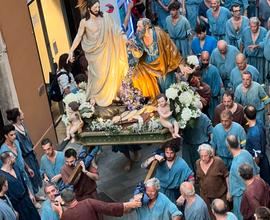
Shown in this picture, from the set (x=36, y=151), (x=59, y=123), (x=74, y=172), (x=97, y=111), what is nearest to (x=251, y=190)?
(x=74, y=172)

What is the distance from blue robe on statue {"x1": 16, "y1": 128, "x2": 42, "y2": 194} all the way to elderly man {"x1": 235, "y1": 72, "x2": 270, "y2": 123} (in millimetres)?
3833

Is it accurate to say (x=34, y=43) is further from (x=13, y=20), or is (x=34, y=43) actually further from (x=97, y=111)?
(x=97, y=111)

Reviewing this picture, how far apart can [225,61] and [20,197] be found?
503cm

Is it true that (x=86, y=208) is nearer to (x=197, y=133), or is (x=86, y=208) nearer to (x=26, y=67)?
(x=197, y=133)

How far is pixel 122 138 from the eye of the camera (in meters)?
10.8

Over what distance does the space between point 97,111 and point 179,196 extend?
245 centimetres

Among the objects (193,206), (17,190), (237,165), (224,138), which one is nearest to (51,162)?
(17,190)

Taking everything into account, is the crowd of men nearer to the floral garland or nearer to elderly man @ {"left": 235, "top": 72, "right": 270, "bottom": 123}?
elderly man @ {"left": 235, "top": 72, "right": 270, "bottom": 123}

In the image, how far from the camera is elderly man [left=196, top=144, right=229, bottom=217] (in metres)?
9.05

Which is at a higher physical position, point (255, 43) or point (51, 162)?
point (255, 43)

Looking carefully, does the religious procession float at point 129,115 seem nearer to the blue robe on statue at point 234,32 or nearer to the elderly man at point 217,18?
the blue robe on statue at point 234,32

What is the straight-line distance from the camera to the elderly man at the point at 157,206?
8.27 metres

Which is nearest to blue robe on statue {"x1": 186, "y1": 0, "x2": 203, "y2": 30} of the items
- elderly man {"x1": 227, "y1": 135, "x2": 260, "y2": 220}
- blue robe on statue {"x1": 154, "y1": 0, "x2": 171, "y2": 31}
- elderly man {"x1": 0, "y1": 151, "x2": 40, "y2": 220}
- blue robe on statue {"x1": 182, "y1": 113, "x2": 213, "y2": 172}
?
blue robe on statue {"x1": 154, "y1": 0, "x2": 171, "y2": 31}

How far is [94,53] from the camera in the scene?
1121 cm
